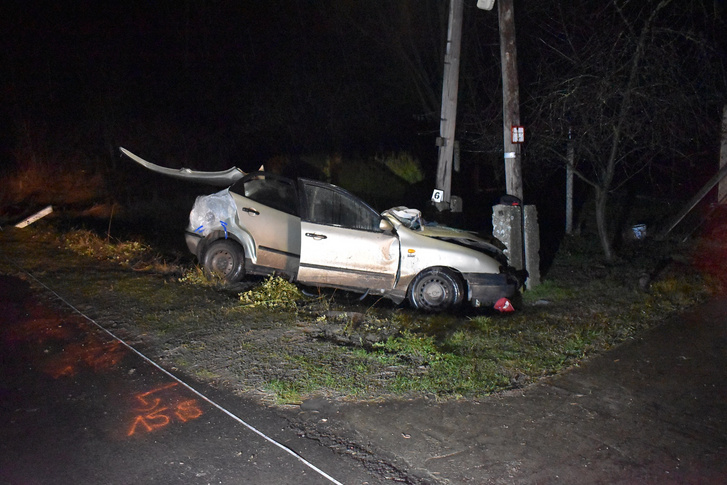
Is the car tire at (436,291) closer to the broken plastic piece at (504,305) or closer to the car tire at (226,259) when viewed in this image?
the broken plastic piece at (504,305)

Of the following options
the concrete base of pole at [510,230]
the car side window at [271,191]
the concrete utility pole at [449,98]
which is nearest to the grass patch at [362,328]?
Answer: the concrete base of pole at [510,230]

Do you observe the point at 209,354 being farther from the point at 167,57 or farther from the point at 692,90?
the point at 167,57

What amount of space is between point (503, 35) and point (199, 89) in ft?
59.7


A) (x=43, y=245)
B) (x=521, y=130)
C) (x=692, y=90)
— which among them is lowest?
(x=43, y=245)

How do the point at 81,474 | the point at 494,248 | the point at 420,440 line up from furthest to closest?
1. the point at 494,248
2. the point at 420,440
3. the point at 81,474

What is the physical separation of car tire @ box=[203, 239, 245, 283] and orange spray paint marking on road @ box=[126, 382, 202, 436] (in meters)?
3.53

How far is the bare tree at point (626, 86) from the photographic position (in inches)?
374

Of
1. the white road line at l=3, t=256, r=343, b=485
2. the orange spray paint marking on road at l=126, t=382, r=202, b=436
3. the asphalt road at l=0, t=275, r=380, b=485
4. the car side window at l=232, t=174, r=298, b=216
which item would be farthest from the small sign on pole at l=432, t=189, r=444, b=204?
the orange spray paint marking on road at l=126, t=382, r=202, b=436

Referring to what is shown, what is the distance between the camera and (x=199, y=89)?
24703 millimetres

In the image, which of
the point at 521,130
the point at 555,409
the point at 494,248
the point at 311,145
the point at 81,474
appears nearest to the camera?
the point at 81,474

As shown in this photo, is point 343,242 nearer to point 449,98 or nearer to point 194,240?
point 194,240

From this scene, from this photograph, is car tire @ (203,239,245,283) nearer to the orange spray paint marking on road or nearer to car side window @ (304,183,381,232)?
car side window @ (304,183,381,232)

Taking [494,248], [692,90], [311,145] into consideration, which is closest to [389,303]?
[494,248]

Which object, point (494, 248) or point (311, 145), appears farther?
point (311, 145)
